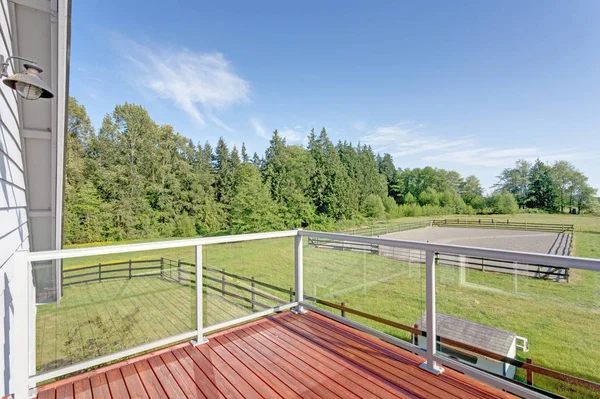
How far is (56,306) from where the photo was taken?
6.66 ft

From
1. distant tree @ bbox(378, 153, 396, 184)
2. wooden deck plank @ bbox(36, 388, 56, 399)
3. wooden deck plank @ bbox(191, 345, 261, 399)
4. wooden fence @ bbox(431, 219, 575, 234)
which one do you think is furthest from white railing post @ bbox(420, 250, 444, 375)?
distant tree @ bbox(378, 153, 396, 184)

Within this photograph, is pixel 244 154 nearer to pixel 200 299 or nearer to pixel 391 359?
pixel 200 299

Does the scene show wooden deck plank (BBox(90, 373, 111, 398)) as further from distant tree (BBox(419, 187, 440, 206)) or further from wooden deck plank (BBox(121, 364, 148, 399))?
distant tree (BBox(419, 187, 440, 206))

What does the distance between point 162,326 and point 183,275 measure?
17.5 inches

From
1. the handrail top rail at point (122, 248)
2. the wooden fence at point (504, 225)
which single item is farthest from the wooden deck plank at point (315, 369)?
the wooden fence at point (504, 225)

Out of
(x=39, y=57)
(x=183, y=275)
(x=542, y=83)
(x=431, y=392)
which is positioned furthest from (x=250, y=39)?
(x=542, y=83)

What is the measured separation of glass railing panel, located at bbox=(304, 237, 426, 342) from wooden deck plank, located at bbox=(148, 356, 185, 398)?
5.32 ft

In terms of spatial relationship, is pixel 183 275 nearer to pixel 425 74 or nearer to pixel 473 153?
pixel 425 74

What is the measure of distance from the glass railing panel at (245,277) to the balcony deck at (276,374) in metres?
0.34

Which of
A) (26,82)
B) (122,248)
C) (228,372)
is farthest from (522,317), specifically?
(26,82)

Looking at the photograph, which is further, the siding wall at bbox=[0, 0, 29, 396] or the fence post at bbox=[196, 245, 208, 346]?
the fence post at bbox=[196, 245, 208, 346]

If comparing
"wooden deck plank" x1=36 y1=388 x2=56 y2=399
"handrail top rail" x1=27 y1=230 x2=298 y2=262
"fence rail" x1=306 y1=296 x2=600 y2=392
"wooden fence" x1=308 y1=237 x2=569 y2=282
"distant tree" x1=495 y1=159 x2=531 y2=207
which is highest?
"distant tree" x1=495 y1=159 x2=531 y2=207

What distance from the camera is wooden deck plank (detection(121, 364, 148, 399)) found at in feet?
5.79

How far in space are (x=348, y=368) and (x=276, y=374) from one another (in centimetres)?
54
